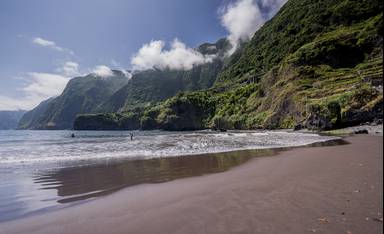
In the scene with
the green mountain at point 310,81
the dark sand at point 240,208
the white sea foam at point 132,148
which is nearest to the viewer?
the dark sand at point 240,208

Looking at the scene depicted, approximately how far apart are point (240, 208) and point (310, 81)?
220 feet

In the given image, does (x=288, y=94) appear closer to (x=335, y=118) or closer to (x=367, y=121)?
(x=335, y=118)

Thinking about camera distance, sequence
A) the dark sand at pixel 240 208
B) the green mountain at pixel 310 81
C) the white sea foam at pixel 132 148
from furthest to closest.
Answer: the white sea foam at pixel 132 148
the green mountain at pixel 310 81
the dark sand at pixel 240 208

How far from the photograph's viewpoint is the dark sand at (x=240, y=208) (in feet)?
16.1

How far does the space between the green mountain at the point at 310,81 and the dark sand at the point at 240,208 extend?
205 cm

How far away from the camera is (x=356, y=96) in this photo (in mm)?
37125

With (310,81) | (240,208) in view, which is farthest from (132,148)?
(310,81)

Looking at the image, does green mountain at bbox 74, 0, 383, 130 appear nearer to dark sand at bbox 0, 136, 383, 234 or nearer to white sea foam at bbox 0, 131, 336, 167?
dark sand at bbox 0, 136, 383, 234

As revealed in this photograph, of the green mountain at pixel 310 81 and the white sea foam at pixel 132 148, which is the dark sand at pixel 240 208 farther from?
the white sea foam at pixel 132 148

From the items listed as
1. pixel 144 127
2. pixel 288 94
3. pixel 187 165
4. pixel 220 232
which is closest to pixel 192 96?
pixel 144 127

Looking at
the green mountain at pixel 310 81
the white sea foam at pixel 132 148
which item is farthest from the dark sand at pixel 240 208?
the white sea foam at pixel 132 148

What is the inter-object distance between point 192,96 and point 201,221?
145418 mm

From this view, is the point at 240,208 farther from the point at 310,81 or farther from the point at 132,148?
the point at 310,81

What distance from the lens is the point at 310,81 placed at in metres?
65.2
